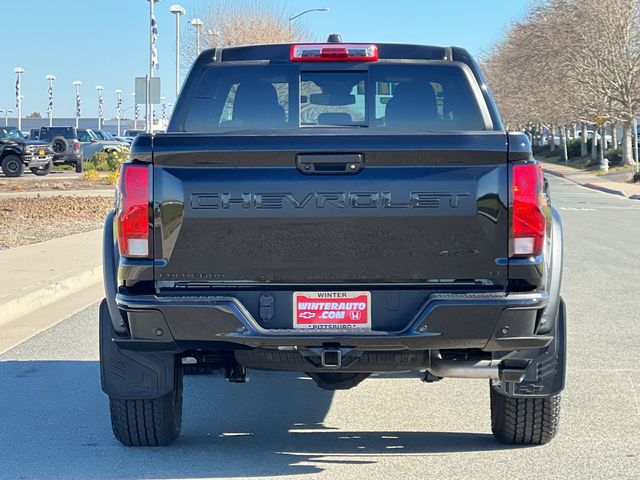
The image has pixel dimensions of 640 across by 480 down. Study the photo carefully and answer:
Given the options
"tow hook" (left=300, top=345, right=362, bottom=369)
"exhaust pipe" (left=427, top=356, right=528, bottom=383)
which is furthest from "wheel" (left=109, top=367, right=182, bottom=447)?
"exhaust pipe" (left=427, top=356, right=528, bottom=383)

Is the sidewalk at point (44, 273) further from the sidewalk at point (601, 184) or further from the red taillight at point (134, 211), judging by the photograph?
the sidewalk at point (601, 184)

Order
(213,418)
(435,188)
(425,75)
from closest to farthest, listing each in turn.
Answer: (435,188) < (425,75) < (213,418)

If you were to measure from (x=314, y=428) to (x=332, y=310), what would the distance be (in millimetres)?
1707

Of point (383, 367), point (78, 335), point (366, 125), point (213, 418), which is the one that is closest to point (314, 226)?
point (383, 367)

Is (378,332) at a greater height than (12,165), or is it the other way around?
(378,332)

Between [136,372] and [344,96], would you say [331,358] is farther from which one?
[344,96]

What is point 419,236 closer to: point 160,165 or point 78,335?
point 160,165

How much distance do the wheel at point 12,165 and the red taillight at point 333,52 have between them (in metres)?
36.0

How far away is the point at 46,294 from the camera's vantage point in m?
12.4

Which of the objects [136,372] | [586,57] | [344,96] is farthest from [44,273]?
[586,57]

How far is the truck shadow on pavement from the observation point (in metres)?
5.84

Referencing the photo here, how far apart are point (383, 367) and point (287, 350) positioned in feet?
1.52

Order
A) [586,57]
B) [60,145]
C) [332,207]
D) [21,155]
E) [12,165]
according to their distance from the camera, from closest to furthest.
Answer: [332,207] → [21,155] → [12,165] → [60,145] → [586,57]

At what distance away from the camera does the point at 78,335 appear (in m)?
10.3
